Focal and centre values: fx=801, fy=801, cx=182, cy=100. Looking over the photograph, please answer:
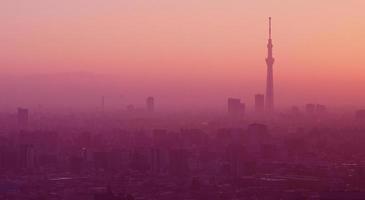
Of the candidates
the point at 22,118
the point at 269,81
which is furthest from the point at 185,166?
the point at 269,81

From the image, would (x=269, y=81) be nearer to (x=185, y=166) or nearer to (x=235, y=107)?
(x=235, y=107)

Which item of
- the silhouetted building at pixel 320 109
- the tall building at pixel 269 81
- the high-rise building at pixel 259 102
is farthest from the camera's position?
the high-rise building at pixel 259 102

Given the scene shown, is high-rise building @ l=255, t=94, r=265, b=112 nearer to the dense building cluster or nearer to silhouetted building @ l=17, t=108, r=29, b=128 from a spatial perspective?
silhouetted building @ l=17, t=108, r=29, b=128

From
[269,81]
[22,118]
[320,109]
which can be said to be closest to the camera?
[22,118]

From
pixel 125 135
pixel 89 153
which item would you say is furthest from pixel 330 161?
pixel 125 135

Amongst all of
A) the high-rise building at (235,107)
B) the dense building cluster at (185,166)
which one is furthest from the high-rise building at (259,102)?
the dense building cluster at (185,166)

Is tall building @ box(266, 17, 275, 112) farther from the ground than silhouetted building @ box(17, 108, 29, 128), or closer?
farther from the ground

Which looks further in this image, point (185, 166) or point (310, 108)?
point (310, 108)

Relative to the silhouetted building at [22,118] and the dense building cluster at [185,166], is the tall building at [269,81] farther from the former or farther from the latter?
the dense building cluster at [185,166]

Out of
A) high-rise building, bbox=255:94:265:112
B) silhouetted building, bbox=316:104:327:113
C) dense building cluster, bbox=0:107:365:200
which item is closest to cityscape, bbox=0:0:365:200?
dense building cluster, bbox=0:107:365:200
